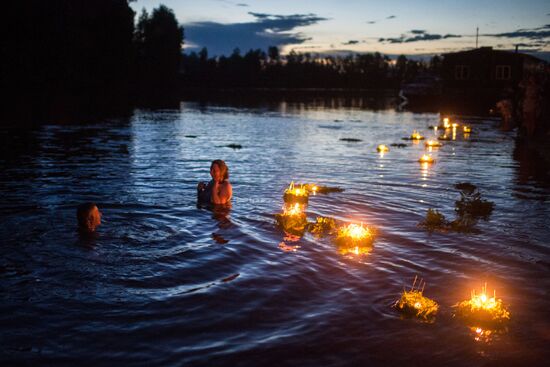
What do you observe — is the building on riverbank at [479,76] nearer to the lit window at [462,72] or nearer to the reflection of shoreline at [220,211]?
the lit window at [462,72]

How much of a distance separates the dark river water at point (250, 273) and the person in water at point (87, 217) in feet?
1.16

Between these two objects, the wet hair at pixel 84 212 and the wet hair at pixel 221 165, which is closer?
the wet hair at pixel 84 212

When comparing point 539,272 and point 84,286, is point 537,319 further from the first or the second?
point 84,286

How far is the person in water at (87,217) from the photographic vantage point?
991cm

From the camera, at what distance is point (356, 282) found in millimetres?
7809

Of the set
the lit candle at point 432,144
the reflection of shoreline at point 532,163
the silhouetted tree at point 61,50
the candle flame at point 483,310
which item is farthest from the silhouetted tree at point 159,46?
the candle flame at point 483,310

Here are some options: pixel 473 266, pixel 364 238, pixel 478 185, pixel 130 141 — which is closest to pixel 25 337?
pixel 364 238

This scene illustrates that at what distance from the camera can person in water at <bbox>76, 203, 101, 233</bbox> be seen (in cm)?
991

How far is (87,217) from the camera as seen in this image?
997cm

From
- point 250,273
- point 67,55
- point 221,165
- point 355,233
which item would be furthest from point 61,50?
point 250,273

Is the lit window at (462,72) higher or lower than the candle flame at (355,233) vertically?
higher

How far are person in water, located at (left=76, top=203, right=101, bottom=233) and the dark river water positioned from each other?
354mm

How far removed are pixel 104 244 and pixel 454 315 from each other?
630 cm

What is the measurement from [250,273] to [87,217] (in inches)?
152
